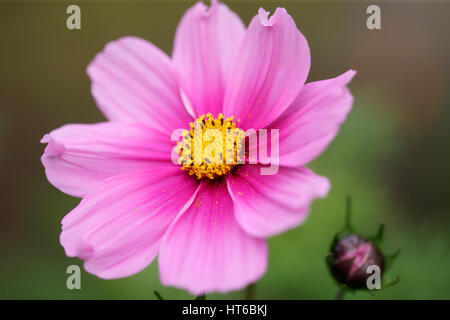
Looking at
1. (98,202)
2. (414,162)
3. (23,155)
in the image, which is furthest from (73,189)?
(414,162)

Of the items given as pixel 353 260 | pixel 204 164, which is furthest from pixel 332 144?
pixel 204 164

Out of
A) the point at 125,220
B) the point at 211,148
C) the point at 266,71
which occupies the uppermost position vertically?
the point at 266,71

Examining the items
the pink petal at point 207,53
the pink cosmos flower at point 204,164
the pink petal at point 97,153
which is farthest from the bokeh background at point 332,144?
the pink petal at point 97,153

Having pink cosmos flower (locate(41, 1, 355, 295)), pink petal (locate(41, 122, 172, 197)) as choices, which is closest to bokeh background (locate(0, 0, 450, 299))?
pink cosmos flower (locate(41, 1, 355, 295))

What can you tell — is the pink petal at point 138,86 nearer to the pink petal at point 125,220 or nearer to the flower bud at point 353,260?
the pink petal at point 125,220

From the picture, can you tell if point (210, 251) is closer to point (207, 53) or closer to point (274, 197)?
point (274, 197)
